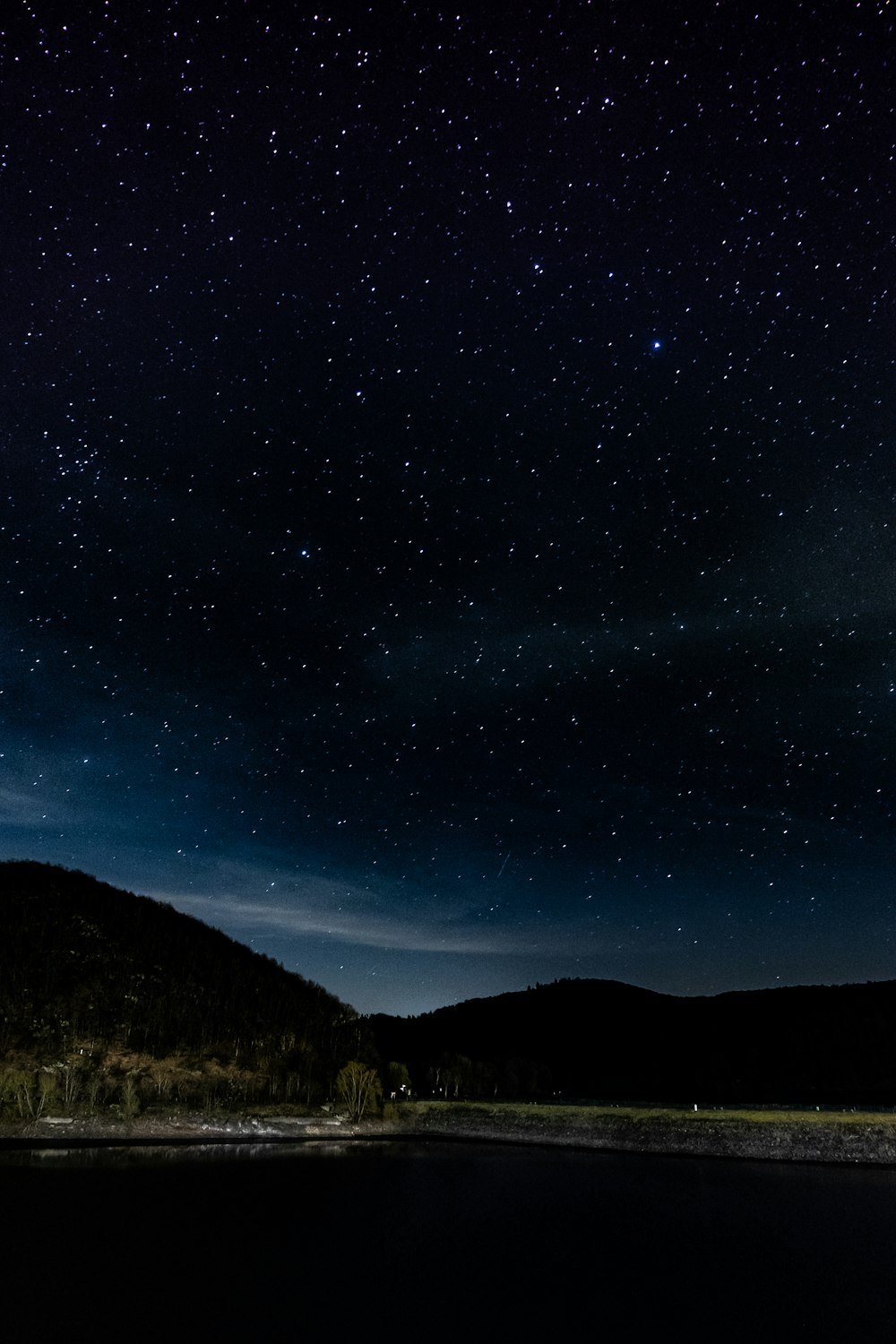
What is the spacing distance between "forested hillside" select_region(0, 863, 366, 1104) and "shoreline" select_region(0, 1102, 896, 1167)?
18.3 m

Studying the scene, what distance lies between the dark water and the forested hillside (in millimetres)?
68032

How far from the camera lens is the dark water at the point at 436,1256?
20.9 meters

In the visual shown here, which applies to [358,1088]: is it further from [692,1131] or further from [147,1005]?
[147,1005]

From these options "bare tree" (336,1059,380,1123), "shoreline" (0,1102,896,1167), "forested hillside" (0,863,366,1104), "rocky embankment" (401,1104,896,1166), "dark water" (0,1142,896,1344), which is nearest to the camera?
"dark water" (0,1142,896,1344)

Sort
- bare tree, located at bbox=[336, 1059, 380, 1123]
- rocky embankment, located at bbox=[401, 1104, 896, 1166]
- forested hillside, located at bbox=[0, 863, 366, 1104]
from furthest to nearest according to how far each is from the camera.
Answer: forested hillside, located at bbox=[0, 863, 366, 1104]
bare tree, located at bbox=[336, 1059, 380, 1123]
rocky embankment, located at bbox=[401, 1104, 896, 1166]

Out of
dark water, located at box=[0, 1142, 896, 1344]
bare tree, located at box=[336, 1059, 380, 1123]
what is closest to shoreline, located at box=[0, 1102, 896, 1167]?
bare tree, located at box=[336, 1059, 380, 1123]

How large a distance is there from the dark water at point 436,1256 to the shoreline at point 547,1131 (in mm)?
14655

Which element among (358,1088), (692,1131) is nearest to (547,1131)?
(692,1131)

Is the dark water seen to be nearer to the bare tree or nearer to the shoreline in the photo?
the shoreline

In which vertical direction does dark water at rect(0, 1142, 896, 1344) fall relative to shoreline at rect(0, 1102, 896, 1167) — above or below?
above

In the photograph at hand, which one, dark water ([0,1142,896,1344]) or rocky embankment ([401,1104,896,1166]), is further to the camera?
rocky embankment ([401,1104,896,1166])

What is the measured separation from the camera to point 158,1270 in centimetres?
2494

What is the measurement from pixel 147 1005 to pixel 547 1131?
7822 cm

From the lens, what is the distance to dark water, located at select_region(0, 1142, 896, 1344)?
2094 centimetres
